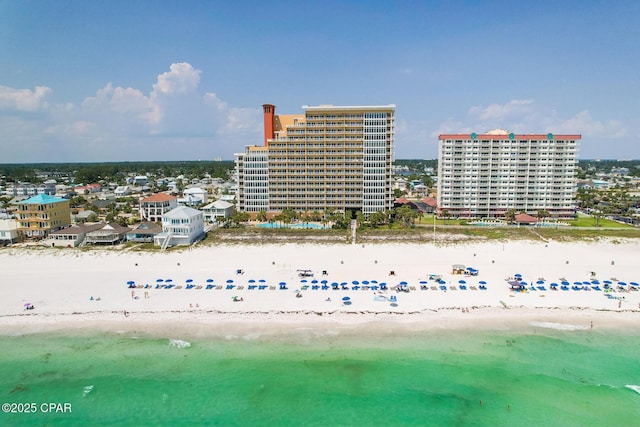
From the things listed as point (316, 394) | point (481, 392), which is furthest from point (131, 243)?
point (481, 392)

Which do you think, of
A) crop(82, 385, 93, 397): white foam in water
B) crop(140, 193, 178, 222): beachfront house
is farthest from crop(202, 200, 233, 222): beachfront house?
crop(82, 385, 93, 397): white foam in water

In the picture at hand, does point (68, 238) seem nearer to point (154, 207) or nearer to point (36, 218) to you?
point (36, 218)

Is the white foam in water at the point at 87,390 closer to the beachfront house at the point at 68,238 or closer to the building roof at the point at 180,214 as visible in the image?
the building roof at the point at 180,214

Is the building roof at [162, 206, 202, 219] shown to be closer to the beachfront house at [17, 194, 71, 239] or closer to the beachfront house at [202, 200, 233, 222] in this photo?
the beachfront house at [202, 200, 233, 222]

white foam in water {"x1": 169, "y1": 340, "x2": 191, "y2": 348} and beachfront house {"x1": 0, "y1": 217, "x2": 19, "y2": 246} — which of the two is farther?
beachfront house {"x1": 0, "y1": 217, "x2": 19, "y2": 246}

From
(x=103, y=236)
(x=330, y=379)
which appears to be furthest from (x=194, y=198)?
(x=330, y=379)

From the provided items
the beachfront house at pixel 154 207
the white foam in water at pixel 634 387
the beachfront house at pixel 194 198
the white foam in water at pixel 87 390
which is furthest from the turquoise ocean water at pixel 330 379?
the beachfront house at pixel 194 198
